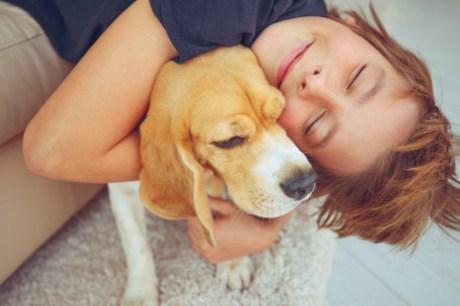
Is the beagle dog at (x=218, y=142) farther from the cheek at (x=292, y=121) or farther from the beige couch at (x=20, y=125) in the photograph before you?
the beige couch at (x=20, y=125)

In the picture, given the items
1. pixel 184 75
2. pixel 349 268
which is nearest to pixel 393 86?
pixel 184 75

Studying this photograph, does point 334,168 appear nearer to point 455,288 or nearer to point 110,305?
point 455,288

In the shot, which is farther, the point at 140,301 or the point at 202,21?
the point at 140,301

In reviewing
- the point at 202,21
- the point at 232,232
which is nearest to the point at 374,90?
the point at 202,21

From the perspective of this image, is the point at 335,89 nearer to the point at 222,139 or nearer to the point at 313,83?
the point at 313,83

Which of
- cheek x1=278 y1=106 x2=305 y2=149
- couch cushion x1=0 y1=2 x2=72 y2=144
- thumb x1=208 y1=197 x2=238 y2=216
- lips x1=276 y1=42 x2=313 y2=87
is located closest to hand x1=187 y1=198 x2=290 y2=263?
thumb x1=208 y1=197 x2=238 y2=216

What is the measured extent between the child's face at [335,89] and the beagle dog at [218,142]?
60mm

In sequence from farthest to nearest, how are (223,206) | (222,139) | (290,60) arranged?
(223,206)
(290,60)
(222,139)

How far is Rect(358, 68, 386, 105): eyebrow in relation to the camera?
3.24 ft

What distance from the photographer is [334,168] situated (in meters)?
1.12

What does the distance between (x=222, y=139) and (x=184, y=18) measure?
264 millimetres

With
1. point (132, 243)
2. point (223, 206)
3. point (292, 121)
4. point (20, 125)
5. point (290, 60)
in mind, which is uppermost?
point (290, 60)

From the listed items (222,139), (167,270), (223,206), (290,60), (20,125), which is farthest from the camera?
(167,270)

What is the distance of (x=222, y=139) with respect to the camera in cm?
90
